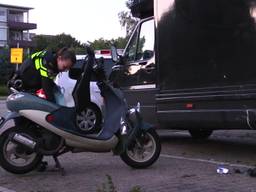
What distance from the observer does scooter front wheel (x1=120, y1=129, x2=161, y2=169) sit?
25.9ft

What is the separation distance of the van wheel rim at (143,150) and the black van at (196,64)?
1.31 m

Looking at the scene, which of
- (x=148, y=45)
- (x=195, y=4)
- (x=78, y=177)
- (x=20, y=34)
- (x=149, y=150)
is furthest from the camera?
(x=20, y=34)

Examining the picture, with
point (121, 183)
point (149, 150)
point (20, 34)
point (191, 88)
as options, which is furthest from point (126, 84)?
point (20, 34)

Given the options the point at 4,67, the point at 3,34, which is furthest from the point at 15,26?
the point at 4,67

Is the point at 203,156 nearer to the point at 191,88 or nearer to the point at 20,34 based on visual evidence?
the point at 191,88

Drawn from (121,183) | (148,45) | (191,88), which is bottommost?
(121,183)

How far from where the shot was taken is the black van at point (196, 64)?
8.47 metres

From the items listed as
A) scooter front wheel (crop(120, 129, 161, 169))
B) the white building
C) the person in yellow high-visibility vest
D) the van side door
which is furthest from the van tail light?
the white building

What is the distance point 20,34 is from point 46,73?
11001 cm

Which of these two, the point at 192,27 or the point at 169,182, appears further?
the point at 192,27

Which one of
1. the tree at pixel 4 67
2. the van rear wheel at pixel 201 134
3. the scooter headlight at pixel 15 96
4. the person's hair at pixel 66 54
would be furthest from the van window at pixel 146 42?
the tree at pixel 4 67

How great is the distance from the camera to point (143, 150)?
7.95 metres

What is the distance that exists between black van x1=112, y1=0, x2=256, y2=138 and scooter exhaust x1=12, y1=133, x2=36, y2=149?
2.77 m

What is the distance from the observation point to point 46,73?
7.64 meters
